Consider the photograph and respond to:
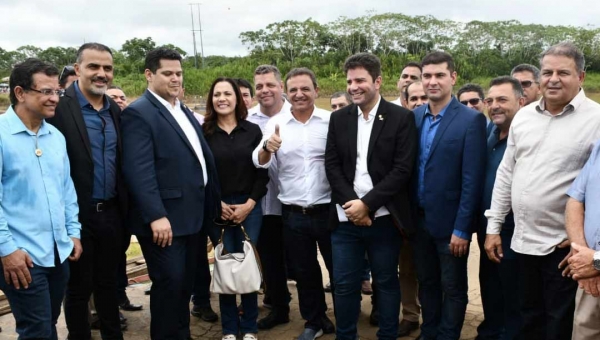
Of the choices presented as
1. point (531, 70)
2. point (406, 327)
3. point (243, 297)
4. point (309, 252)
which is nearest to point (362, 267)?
point (309, 252)

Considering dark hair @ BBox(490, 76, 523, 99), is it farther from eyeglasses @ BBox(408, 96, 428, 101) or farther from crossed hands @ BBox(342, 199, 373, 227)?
crossed hands @ BBox(342, 199, 373, 227)

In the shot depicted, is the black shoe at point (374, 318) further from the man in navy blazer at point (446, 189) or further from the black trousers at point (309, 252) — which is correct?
the man in navy blazer at point (446, 189)

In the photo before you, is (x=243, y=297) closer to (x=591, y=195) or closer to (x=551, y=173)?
(x=551, y=173)

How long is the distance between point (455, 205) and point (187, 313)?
208 centimetres

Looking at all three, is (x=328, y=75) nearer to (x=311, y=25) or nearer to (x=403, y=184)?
(x=311, y=25)

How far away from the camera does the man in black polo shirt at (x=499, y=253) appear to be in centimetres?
320

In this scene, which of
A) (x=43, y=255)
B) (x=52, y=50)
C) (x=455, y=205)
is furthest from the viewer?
(x=52, y=50)

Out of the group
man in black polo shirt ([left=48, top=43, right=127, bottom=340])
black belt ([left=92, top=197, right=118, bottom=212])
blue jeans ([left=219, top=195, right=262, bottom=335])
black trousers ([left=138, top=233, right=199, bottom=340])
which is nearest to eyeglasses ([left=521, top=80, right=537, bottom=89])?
blue jeans ([left=219, top=195, right=262, bottom=335])

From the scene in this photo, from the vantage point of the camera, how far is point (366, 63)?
3.46 metres

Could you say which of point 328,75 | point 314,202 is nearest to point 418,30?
point 328,75

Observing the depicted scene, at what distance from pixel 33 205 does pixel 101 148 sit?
67 cm

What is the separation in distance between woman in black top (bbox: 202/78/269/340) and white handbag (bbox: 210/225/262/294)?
0.13 meters

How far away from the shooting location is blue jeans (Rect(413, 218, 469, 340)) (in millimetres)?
3318

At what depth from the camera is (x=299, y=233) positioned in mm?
3744
